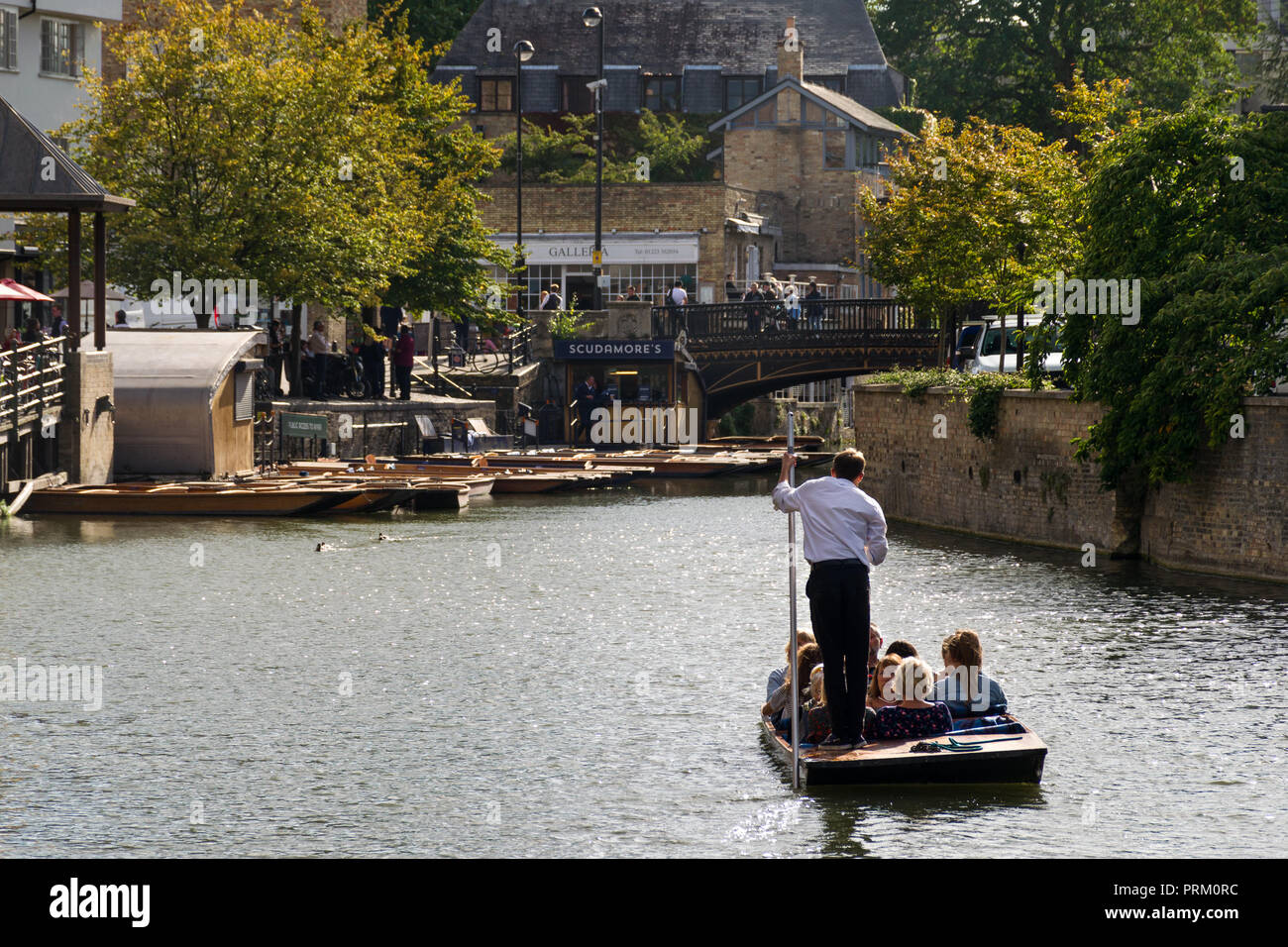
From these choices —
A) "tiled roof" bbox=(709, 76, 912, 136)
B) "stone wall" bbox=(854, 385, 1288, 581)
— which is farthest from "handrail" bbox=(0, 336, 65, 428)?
"tiled roof" bbox=(709, 76, 912, 136)

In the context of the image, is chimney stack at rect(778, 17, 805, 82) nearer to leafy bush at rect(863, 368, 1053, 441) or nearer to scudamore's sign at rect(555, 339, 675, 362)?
scudamore's sign at rect(555, 339, 675, 362)

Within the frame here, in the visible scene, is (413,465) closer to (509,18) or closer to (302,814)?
(302,814)

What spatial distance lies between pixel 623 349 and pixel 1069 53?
19090 mm

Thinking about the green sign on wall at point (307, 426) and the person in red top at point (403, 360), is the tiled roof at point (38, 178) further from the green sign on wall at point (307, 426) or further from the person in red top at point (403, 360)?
the person in red top at point (403, 360)

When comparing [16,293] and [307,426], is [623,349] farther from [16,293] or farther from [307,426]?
[16,293]

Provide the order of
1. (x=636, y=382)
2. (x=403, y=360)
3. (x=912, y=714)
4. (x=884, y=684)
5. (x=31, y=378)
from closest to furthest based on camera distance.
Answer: (x=912, y=714) → (x=884, y=684) → (x=31, y=378) → (x=403, y=360) → (x=636, y=382)

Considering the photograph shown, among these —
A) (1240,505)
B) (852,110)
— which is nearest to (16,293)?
(1240,505)

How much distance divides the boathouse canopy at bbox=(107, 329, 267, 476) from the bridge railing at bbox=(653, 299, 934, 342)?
21420 millimetres

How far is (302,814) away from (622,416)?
46.3 metres

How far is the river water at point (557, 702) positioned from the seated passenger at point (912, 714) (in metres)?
0.43

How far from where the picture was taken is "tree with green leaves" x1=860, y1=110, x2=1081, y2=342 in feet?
139

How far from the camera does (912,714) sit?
14859 mm

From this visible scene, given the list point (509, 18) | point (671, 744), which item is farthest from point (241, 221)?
point (509, 18)
